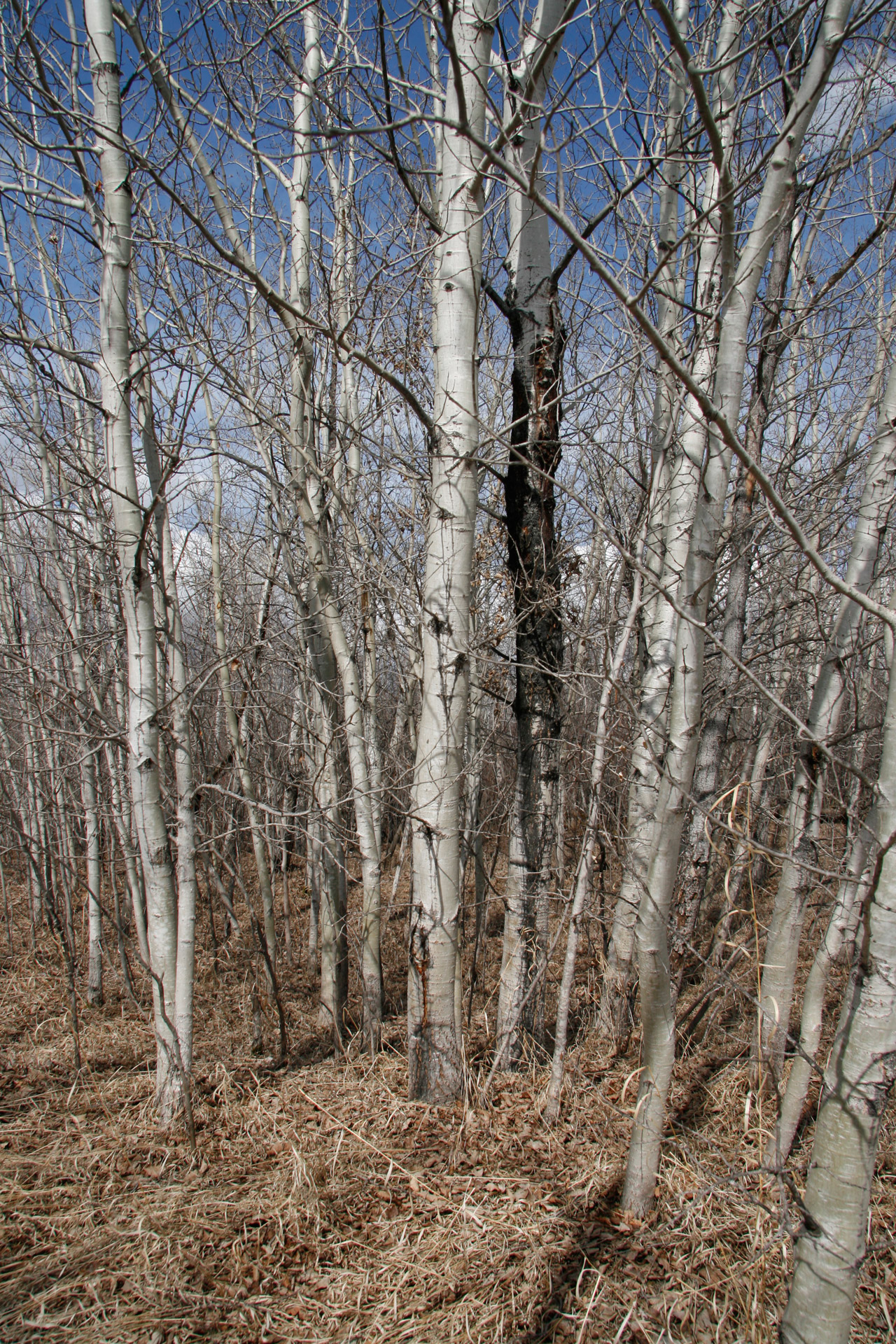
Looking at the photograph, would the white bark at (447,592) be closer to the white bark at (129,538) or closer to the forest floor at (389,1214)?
the forest floor at (389,1214)

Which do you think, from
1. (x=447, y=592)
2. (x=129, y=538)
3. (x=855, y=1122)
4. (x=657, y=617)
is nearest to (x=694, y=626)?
(x=855, y=1122)

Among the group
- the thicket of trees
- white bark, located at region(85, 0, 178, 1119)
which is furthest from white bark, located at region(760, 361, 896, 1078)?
white bark, located at region(85, 0, 178, 1119)

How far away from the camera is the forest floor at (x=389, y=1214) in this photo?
90.5 inches

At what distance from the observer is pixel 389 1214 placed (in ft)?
9.20

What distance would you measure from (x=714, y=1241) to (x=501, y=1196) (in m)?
0.83

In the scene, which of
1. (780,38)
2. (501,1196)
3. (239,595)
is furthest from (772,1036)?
(239,595)

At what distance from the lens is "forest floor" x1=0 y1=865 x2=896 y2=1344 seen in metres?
2.30

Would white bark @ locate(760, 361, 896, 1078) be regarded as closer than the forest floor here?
No

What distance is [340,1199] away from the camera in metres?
2.87

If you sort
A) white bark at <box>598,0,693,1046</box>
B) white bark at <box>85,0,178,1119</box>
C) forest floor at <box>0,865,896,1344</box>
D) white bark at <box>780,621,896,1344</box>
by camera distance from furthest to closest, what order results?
1. white bark at <box>598,0,693,1046</box>
2. white bark at <box>85,0,178,1119</box>
3. forest floor at <box>0,865,896,1344</box>
4. white bark at <box>780,621,896,1344</box>

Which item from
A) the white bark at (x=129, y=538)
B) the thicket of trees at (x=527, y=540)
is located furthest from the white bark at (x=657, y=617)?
the white bark at (x=129, y=538)

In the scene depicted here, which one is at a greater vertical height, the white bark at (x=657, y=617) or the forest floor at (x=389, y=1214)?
the white bark at (x=657, y=617)

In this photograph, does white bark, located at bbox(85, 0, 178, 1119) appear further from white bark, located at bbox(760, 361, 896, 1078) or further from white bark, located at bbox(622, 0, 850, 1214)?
white bark, located at bbox(760, 361, 896, 1078)

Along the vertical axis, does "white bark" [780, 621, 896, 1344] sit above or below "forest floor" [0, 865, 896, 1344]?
above
